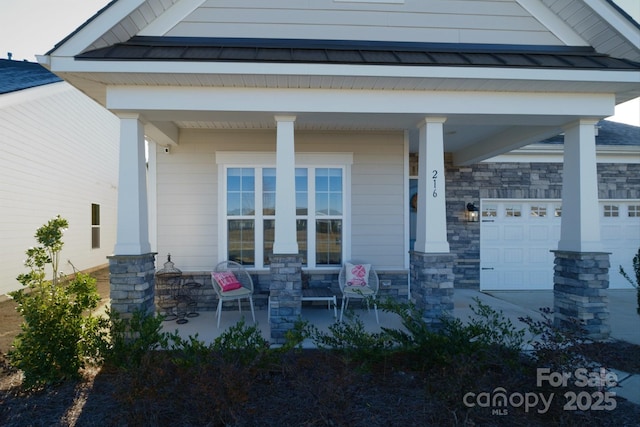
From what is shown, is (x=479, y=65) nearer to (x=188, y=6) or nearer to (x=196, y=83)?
(x=196, y=83)

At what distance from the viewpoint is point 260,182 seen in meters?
6.10

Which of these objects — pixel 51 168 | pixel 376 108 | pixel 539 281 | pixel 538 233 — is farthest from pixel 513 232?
pixel 51 168

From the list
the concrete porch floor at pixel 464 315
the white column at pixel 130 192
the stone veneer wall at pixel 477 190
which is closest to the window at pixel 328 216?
the concrete porch floor at pixel 464 315

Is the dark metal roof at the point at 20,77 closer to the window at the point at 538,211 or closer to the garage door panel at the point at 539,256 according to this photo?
the window at the point at 538,211

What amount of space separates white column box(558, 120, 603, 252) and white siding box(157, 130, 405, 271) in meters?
2.46

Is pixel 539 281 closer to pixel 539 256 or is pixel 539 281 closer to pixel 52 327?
pixel 539 256

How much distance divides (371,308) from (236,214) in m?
2.81

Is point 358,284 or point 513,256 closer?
point 358,284

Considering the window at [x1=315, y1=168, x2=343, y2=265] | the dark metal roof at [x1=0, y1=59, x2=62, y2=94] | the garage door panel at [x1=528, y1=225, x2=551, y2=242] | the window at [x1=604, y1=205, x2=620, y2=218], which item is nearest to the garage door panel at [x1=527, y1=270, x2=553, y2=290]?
the garage door panel at [x1=528, y1=225, x2=551, y2=242]

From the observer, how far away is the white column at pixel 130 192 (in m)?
4.25

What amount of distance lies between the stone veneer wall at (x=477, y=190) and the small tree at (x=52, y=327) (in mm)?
6689

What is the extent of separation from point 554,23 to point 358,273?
14.9ft

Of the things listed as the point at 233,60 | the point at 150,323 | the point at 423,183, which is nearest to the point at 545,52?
the point at 423,183

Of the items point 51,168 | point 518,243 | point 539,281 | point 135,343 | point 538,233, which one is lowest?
point 539,281
